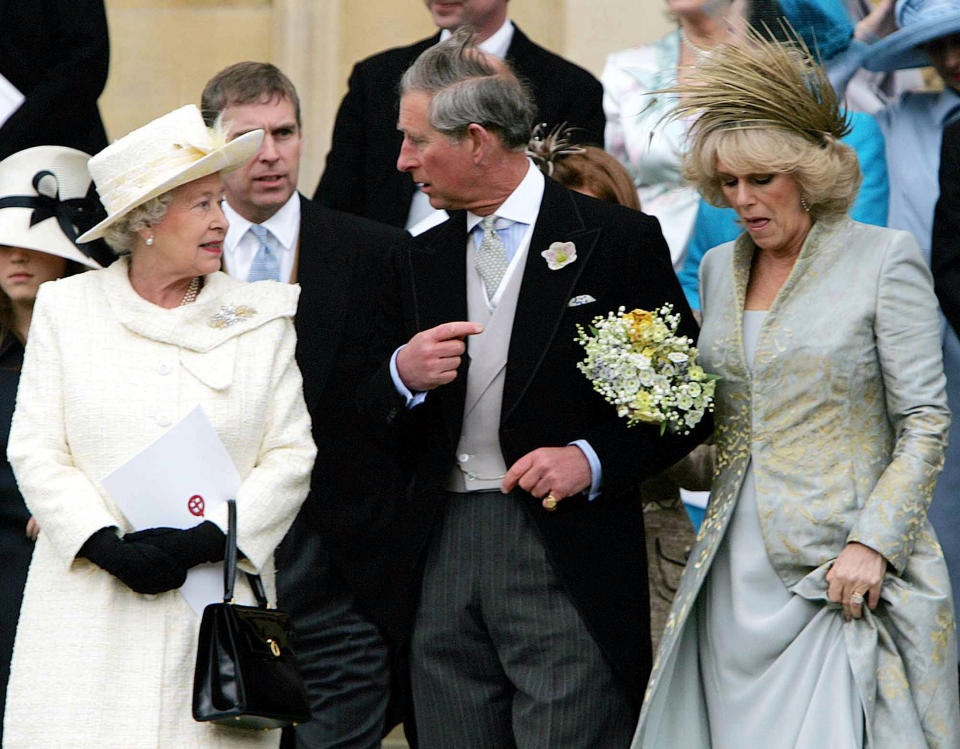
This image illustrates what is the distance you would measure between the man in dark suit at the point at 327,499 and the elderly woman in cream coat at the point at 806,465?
109 centimetres

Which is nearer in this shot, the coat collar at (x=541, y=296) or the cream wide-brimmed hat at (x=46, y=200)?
the coat collar at (x=541, y=296)

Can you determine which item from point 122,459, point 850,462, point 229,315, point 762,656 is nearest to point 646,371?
point 850,462

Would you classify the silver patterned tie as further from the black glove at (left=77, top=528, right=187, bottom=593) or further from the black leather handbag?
the black glove at (left=77, top=528, right=187, bottom=593)

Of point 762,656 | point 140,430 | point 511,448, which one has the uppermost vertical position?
point 140,430

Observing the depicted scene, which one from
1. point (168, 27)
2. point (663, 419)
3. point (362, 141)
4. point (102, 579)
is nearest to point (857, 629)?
point (663, 419)

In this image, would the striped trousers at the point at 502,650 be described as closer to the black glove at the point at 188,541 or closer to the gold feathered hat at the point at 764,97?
the black glove at the point at 188,541

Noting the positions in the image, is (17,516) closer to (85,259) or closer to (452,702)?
(85,259)

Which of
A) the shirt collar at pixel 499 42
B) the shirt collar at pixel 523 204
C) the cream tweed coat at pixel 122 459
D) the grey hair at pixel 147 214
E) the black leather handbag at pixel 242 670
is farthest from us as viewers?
the shirt collar at pixel 499 42

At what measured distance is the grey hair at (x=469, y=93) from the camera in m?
4.50

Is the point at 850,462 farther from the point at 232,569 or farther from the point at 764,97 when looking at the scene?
the point at 232,569

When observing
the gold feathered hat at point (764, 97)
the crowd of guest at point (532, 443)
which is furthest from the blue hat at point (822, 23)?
the gold feathered hat at point (764, 97)

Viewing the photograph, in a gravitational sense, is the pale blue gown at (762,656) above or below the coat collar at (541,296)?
below

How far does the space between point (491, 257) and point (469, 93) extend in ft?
1.37

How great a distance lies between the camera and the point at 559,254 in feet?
14.5
